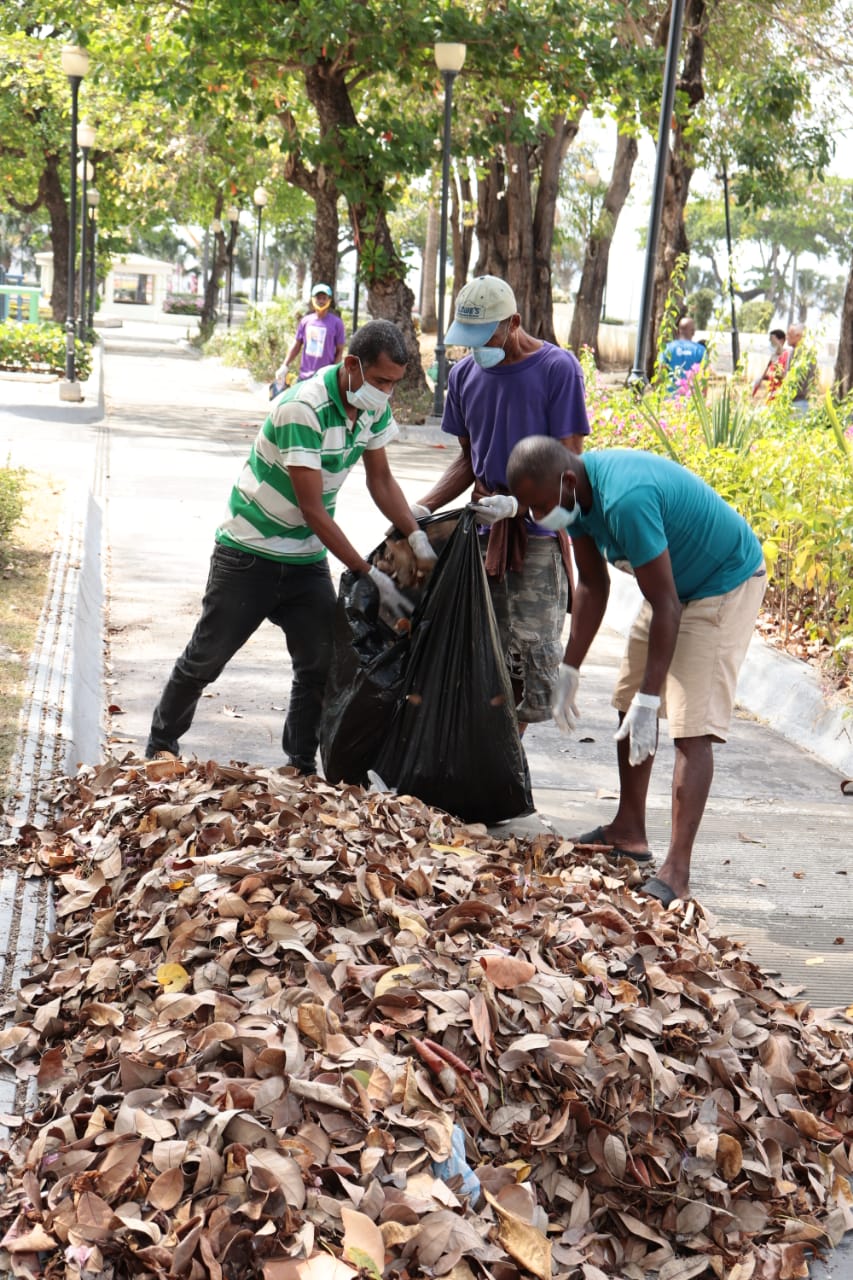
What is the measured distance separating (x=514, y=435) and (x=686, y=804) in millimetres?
1352

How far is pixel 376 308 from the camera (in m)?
19.7

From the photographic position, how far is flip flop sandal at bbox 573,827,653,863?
15.3ft

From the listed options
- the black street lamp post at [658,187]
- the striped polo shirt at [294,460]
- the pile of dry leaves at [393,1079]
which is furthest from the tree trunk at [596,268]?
the pile of dry leaves at [393,1079]

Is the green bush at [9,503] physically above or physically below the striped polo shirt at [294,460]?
below

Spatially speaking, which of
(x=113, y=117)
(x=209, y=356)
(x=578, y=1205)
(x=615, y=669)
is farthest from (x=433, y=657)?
(x=209, y=356)

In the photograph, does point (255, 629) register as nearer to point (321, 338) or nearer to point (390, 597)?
point (390, 597)

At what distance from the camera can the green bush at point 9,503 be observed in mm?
8047

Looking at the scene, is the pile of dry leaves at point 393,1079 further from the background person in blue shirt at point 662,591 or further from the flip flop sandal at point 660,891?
the background person in blue shirt at point 662,591

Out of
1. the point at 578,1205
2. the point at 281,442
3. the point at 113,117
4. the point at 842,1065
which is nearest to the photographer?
the point at 578,1205

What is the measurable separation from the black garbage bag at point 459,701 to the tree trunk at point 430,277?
31.5 meters

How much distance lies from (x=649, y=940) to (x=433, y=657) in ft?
4.32

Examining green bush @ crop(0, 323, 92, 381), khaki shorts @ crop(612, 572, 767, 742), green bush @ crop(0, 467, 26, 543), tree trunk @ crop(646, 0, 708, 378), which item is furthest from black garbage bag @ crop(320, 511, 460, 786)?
green bush @ crop(0, 323, 92, 381)

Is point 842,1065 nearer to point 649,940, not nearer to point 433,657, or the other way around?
point 649,940

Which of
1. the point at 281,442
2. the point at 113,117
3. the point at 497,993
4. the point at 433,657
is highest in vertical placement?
the point at 113,117
